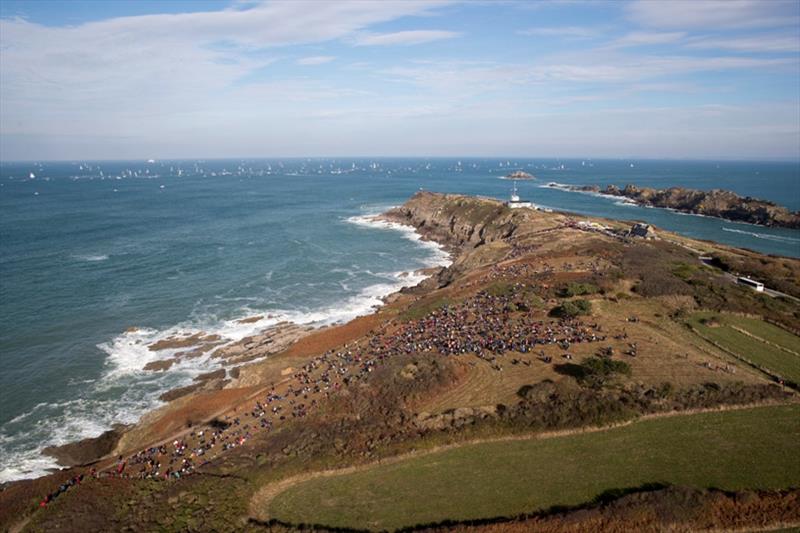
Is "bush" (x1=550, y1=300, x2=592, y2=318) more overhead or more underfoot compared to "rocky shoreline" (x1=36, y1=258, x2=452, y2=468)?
more overhead

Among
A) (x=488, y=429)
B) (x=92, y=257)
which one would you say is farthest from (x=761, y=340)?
(x=92, y=257)

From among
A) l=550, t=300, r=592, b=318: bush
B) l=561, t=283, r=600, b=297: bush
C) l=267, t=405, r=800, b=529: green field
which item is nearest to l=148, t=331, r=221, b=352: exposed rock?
l=267, t=405, r=800, b=529: green field

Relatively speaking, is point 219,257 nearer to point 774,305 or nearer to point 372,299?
point 372,299

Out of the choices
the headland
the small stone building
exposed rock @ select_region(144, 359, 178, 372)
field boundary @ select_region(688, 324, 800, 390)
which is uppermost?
the headland

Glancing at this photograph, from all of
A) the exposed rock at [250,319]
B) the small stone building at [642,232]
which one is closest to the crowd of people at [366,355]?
the exposed rock at [250,319]

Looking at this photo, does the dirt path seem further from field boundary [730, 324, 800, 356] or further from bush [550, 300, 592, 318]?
bush [550, 300, 592, 318]

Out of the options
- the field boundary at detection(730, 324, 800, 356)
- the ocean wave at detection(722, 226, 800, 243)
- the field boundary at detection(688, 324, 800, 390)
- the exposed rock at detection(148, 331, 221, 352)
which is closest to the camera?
the field boundary at detection(688, 324, 800, 390)

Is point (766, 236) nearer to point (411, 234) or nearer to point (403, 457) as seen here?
point (411, 234)
